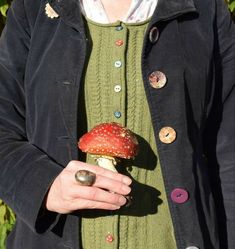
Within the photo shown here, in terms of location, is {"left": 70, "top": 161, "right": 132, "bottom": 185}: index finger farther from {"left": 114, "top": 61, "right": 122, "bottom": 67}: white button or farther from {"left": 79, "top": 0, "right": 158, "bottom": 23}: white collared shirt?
{"left": 79, "top": 0, "right": 158, "bottom": 23}: white collared shirt

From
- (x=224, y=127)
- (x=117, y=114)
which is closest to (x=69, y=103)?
(x=117, y=114)

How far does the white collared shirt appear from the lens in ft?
4.84

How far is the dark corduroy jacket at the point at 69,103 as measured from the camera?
141cm

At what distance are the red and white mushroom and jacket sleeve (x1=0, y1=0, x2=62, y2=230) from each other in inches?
4.0

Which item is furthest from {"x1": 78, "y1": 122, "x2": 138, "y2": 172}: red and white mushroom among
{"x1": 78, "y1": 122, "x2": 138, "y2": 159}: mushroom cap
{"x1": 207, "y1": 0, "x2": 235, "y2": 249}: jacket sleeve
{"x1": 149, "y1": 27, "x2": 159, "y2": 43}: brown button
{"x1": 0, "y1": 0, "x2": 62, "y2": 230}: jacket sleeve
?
{"x1": 207, "y1": 0, "x2": 235, "y2": 249}: jacket sleeve

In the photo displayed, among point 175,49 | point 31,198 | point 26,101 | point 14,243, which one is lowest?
point 14,243

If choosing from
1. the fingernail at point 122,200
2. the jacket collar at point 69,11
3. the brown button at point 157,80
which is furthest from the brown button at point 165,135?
the jacket collar at point 69,11

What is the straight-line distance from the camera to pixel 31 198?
1.37m

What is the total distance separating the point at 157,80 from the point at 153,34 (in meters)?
0.11

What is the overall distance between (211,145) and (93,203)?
0.51 meters

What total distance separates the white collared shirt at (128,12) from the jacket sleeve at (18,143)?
0.43ft

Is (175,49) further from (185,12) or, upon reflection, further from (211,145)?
(211,145)

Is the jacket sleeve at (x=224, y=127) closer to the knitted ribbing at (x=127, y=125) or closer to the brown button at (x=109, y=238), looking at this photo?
the knitted ribbing at (x=127, y=125)

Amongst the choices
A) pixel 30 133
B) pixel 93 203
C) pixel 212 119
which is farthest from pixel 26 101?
pixel 212 119
